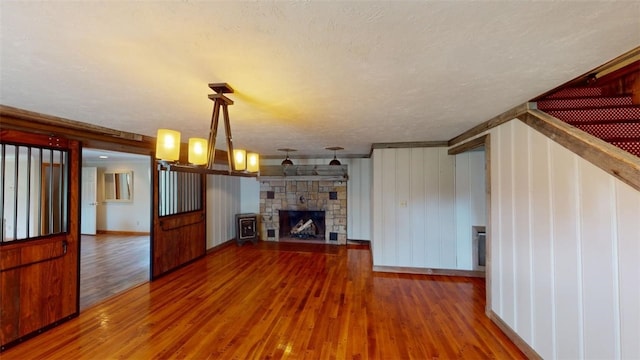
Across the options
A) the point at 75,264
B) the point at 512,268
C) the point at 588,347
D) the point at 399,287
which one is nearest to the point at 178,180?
the point at 75,264

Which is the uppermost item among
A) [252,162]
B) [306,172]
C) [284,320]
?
[306,172]

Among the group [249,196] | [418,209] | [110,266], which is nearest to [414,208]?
[418,209]

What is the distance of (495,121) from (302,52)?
247 cm

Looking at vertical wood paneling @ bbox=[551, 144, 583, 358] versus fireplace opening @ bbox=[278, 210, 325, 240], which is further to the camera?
fireplace opening @ bbox=[278, 210, 325, 240]

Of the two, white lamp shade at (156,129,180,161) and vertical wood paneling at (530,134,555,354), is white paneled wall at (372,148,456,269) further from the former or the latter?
white lamp shade at (156,129,180,161)

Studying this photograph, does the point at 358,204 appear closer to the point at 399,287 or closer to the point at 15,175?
the point at 399,287

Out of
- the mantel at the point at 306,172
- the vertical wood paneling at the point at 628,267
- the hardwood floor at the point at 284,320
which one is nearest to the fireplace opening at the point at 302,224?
the mantel at the point at 306,172

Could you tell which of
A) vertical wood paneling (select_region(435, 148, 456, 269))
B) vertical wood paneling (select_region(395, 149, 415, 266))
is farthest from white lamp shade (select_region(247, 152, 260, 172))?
vertical wood paneling (select_region(435, 148, 456, 269))

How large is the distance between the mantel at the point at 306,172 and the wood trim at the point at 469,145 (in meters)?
2.78

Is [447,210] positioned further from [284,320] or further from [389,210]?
[284,320]

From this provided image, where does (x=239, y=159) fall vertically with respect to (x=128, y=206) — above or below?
above

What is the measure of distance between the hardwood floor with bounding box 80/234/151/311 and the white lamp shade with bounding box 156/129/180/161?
291 cm

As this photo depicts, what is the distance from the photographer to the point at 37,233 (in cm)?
273

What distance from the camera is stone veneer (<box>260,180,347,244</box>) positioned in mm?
6766
